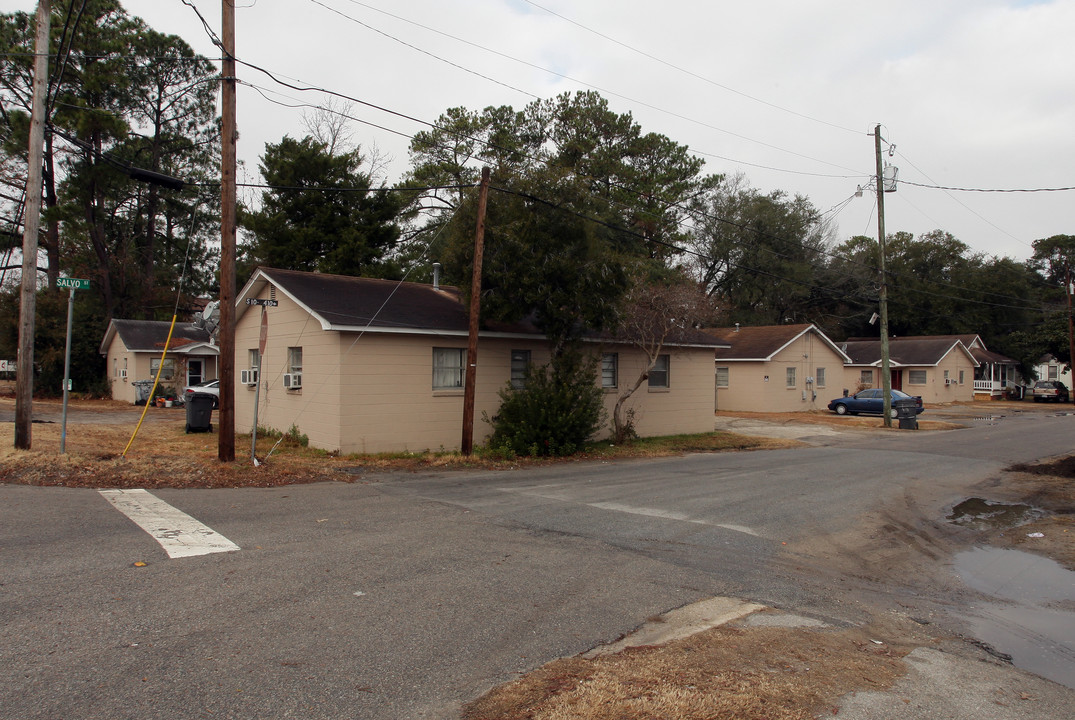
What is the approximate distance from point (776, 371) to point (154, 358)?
31.4 meters

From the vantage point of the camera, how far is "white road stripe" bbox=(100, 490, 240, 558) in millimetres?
7062

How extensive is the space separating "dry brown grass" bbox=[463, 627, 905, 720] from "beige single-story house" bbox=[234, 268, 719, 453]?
10772 mm

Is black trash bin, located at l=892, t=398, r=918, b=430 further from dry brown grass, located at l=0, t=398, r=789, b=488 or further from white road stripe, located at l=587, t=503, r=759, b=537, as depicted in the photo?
white road stripe, located at l=587, t=503, r=759, b=537

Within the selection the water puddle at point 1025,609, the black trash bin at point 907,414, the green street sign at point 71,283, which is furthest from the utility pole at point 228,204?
the black trash bin at point 907,414

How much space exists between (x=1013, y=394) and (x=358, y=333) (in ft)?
184

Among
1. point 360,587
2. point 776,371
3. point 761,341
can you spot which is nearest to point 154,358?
point 761,341

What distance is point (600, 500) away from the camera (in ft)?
36.1

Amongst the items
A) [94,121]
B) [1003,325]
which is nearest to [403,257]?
[94,121]

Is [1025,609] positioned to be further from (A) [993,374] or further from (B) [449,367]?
(A) [993,374]

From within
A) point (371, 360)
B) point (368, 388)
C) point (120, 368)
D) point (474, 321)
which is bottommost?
point (368, 388)

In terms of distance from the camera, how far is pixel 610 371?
2103 cm

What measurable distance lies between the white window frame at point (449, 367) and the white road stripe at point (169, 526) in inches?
305

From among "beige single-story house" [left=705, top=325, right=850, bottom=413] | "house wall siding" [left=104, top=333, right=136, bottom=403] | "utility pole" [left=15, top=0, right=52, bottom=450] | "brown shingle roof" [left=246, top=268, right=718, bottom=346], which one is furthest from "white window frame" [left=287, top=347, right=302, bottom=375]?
"beige single-story house" [left=705, top=325, right=850, bottom=413]

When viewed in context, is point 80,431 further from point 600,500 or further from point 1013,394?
point 1013,394
